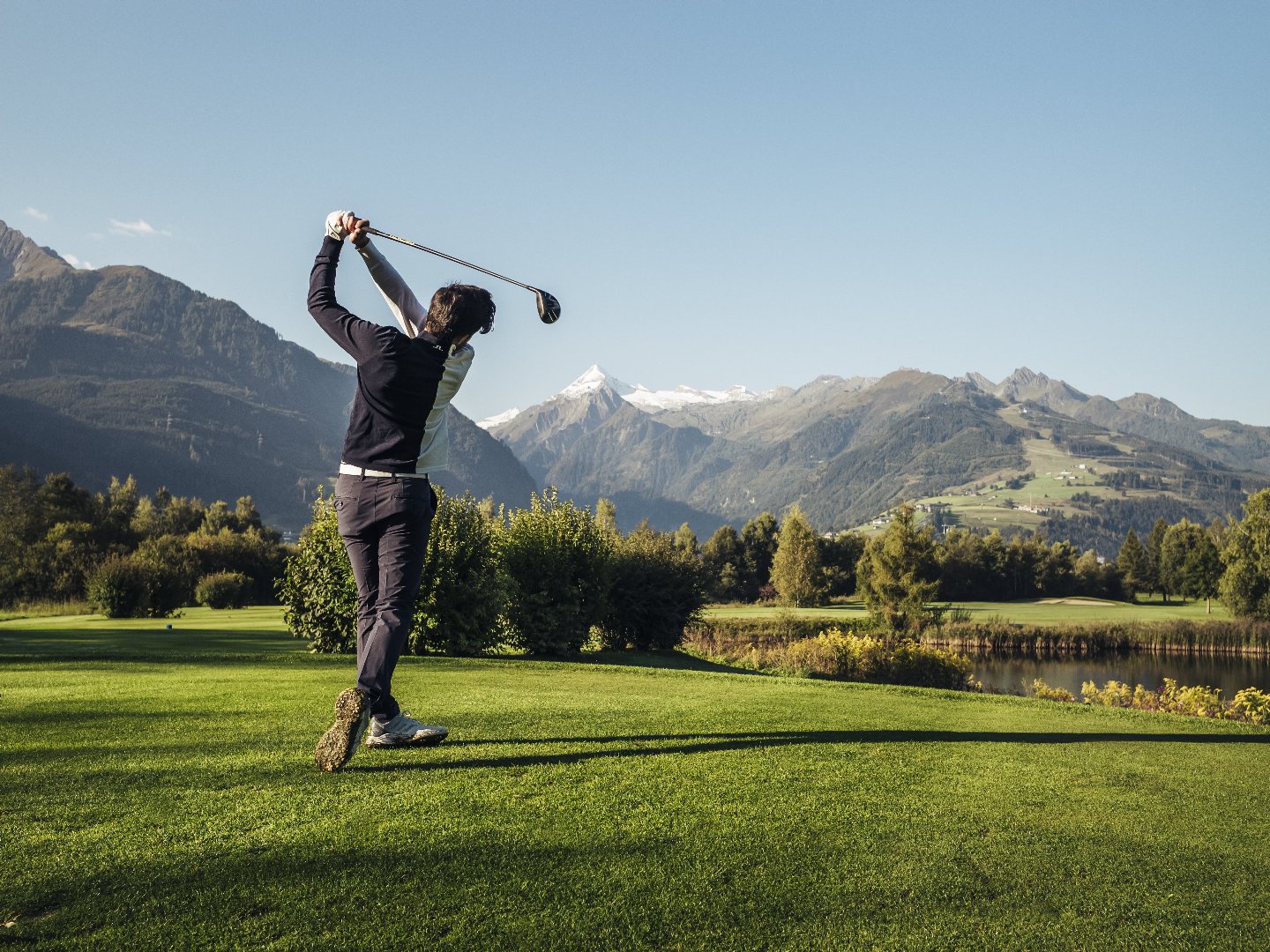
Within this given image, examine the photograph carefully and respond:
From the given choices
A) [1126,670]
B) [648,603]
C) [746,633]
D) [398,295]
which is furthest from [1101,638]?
[398,295]

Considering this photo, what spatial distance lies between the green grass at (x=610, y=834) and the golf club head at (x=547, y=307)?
3188 millimetres

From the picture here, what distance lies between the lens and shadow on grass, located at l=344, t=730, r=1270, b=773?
5.25 metres

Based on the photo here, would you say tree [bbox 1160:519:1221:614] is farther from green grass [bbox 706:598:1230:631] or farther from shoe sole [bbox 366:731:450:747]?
shoe sole [bbox 366:731:450:747]

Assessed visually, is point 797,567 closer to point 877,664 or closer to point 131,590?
point 877,664

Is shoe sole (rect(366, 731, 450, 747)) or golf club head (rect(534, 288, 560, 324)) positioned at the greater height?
golf club head (rect(534, 288, 560, 324))

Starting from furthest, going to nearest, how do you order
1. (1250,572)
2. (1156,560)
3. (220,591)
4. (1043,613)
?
(1156,560), (1043,613), (1250,572), (220,591)

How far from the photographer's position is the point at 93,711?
6.41m

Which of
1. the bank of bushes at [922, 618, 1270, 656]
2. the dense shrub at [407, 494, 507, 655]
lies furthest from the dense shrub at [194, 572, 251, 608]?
the bank of bushes at [922, 618, 1270, 656]

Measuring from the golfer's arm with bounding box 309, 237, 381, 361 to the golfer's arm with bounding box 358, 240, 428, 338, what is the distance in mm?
326

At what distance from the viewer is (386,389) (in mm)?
5527

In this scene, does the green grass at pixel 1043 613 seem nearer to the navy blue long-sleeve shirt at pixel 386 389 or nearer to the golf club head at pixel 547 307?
the golf club head at pixel 547 307

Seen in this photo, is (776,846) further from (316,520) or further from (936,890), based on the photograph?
(316,520)

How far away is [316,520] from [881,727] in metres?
13.0

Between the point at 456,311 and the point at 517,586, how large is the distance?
14.2m
